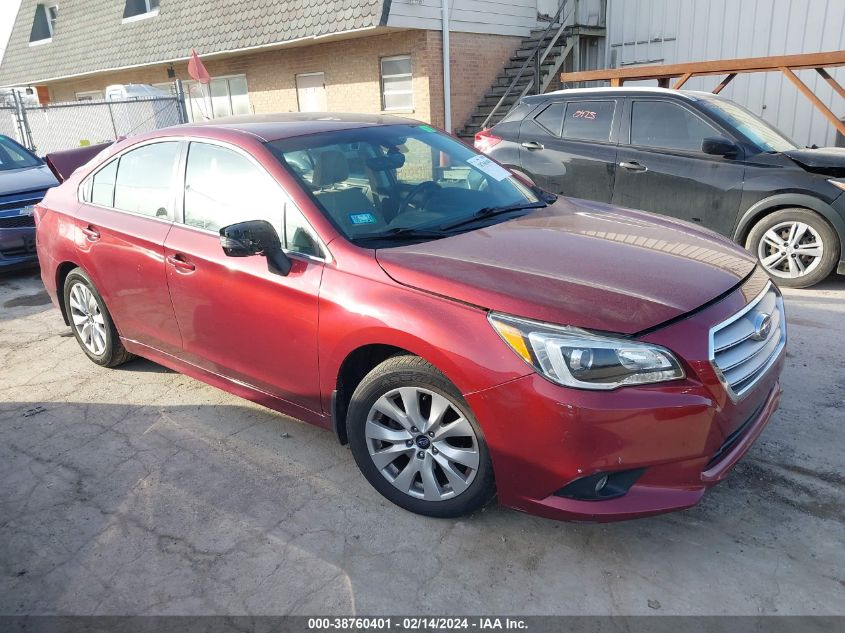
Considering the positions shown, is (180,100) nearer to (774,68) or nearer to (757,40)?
(757,40)

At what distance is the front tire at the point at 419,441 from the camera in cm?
270

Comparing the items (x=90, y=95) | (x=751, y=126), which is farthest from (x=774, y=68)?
(x=90, y=95)

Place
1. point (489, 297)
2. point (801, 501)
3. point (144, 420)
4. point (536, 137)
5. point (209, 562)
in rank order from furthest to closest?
point (536, 137)
point (144, 420)
point (801, 501)
point (209, 562)
point (489, 297)

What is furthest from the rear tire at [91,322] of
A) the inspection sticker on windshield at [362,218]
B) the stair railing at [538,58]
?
the stair railing at [538,58]

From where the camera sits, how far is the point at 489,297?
257cm

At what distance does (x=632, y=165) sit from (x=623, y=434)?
4.77m

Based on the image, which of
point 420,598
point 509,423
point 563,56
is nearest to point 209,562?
point 420,598

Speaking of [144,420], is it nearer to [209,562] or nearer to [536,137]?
[209,562]

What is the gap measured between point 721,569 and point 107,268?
375 cm

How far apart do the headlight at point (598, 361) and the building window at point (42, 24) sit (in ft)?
85.0

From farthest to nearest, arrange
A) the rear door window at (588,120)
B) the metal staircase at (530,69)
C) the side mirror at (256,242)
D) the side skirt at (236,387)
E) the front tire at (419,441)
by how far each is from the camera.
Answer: the metal staircase at (530,69) < the rear door window at (588,120) < the side skirt at (236,387) < the side mirror at (256,242) < the front tire at (419,441)

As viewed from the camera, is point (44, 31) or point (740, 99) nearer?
point (740, 99)

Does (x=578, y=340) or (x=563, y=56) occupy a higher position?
(x=563, y=56)

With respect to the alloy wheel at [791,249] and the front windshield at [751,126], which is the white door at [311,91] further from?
the alloy wheel at [791,249]
